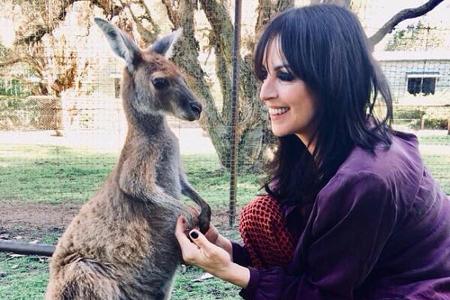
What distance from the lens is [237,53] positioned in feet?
12.3

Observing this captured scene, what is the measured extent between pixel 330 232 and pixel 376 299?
0.25m

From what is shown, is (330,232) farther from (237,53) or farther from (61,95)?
(61,95)

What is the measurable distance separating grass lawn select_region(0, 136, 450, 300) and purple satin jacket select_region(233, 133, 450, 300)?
151 centimetres

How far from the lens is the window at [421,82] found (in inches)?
281

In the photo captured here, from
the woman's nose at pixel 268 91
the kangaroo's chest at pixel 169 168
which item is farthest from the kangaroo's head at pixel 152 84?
the woman's nose at pixel 268 91

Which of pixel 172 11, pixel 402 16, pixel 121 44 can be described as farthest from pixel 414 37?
pixel 121 44

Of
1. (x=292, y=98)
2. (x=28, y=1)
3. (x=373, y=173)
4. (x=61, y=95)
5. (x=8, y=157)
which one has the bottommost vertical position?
(x=8, y=157)

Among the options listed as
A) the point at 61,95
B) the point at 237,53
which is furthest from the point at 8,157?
the point at 237,53

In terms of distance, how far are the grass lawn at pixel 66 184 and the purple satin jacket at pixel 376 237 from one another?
1513 mm

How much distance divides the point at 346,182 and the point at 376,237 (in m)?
0.17

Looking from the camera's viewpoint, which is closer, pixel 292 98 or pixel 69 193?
pixel 292 98

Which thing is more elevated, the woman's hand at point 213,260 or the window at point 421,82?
the window at point 421,82

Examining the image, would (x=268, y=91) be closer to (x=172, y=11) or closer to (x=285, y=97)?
(x=285, y=97)

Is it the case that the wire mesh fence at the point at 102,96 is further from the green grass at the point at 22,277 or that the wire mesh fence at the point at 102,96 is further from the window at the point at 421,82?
the green grass at the point at 22,277
